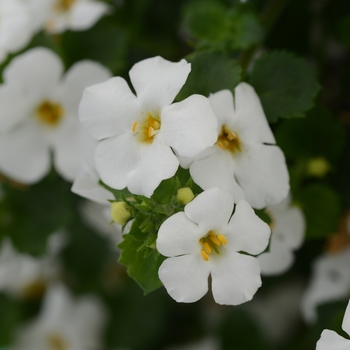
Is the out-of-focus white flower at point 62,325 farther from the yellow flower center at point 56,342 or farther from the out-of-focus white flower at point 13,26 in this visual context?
the out-of-focus white flower at point 13,26

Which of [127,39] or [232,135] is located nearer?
[232,135]

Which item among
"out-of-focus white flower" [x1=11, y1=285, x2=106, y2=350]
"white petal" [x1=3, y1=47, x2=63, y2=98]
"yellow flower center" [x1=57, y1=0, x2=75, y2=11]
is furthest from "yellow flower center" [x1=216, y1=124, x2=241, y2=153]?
"out-of-focus white flower" [x1=11, y1=285, x2=106, y2=350]

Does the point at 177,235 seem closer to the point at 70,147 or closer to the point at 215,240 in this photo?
the point at 215,240

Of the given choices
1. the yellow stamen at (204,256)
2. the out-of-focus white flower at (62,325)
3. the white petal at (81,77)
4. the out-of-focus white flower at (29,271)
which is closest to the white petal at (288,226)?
the yellow stamen at (204,256)

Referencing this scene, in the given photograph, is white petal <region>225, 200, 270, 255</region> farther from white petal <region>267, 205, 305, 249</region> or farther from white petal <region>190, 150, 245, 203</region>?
white petal <region>267, 205, 305, 249</region>

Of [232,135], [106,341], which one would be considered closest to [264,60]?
[232,135]

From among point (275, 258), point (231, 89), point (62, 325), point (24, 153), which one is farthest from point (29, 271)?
point (231, 89)

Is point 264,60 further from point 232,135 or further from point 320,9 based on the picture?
point 320,9
